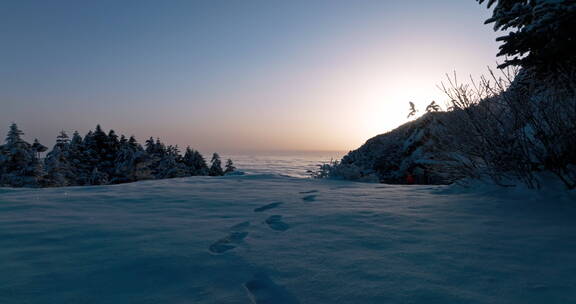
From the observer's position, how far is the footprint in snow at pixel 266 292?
1.35 metres

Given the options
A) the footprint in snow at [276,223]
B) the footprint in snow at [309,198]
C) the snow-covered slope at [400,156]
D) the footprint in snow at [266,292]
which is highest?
the snow-covered slope at [400,156]

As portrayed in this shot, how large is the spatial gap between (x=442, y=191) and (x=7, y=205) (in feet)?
20.0

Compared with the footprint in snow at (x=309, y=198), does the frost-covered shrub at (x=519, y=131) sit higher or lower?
higher

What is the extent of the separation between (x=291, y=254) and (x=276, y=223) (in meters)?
0.92

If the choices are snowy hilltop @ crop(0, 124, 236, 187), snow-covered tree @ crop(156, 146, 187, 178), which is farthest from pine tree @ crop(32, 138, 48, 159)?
snow-covered tree @ crop(156, 146, 187, 178)

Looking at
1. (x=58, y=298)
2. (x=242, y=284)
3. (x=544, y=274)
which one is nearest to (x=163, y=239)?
(x=58, y=298)

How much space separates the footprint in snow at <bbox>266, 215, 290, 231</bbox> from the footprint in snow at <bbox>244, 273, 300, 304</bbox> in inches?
40.0

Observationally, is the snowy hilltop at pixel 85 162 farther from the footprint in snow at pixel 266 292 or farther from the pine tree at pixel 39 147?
the footprint in snow at pixel 266 292

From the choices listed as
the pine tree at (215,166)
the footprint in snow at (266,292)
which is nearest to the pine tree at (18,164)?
the pine tree at (215,166)

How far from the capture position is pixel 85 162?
30.2 metres

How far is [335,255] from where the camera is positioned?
187 centimetres

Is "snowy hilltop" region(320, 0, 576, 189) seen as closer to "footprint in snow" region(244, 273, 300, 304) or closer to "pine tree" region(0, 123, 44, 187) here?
"footprint in snow" region(244, 273, 300, 304)

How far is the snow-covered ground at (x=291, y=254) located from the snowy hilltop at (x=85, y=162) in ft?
75.0

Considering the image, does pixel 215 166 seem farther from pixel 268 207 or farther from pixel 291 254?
pixel 291 254
